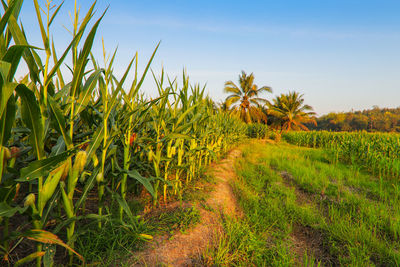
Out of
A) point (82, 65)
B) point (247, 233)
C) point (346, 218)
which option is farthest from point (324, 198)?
point (82, 65)

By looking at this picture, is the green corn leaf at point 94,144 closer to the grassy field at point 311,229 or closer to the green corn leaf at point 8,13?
the green corn leaf at point 8,13

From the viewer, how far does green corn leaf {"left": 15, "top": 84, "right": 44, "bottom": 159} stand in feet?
2.52

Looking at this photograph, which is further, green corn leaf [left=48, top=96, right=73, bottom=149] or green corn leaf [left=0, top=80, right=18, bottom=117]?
green corn leaf [left=48, top=96, right=73, bottom=149]

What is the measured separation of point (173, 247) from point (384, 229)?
7.67 feet

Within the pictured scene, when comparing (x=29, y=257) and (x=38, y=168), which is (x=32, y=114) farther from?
(x=29, y=257)

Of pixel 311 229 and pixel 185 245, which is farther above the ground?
pixel 185 245

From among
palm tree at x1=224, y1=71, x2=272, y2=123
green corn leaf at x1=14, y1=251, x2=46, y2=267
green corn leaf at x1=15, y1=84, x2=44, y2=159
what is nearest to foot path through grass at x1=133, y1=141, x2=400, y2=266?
green corn leaf at x1=14, y1=251, x2=46, y2=267

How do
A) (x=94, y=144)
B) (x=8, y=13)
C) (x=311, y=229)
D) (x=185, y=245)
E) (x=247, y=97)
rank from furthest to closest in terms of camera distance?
(x=247, y=97)
(x=311, y=229)
(x=185, y=245)
(x=94, y=144)
(x=8, y=13)

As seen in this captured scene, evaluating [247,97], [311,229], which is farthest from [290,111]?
[311,229]

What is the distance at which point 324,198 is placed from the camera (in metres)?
2.94

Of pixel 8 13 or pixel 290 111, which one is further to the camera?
pixel 290 111

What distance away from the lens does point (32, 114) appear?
0.83 metres

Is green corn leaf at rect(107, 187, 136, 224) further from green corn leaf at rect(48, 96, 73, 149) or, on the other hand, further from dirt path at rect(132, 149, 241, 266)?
green corn leaf at rect(48, 96, 73, 149)

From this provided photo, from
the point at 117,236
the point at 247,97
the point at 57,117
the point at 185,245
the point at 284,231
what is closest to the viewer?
the point at 57,117
